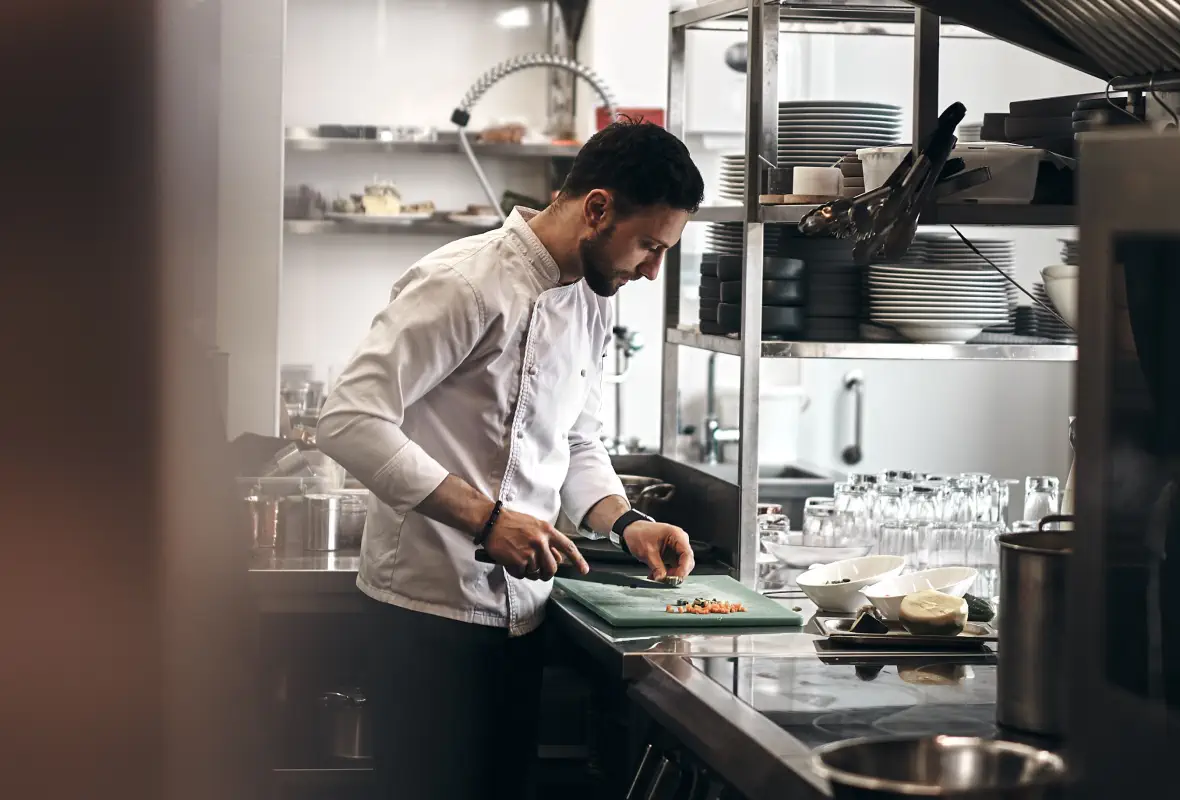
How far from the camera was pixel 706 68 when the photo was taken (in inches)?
205

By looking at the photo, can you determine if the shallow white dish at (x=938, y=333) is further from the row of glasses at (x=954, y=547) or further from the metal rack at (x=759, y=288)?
the row of glasses at (x=954, y=547)

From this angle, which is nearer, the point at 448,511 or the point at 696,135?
the point at 448,511

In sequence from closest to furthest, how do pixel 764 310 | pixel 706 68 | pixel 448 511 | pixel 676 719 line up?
pixel 676 719 < pixel 448 511 < pixel 764 310 < pixel 706 68

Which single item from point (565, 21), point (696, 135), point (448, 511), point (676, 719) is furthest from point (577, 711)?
point (565, 21)

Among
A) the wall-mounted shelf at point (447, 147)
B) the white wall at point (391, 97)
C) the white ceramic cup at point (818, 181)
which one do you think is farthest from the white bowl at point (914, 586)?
the white wall at point (391, 97)

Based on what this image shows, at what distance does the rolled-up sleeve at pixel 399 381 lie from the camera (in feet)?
6.48

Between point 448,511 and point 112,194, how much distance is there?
1.79 meters

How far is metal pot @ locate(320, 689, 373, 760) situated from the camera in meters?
2.44

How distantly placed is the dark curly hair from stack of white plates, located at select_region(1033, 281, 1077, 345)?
809 millimetres

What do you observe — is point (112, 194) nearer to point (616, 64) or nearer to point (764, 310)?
point (764, 310)

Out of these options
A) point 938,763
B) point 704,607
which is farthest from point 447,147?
point 938,763

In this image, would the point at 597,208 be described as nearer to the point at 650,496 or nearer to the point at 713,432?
the point at 650,496

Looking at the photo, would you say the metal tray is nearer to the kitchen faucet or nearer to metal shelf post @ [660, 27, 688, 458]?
metal shelf post @ [660, 27, 688, 458]

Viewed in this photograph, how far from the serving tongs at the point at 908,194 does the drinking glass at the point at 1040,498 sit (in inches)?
27.0
